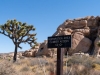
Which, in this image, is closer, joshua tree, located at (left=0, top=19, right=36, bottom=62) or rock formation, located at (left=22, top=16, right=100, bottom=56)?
joshua tree, located at (left=0, top=19, right=36, bottom=62)

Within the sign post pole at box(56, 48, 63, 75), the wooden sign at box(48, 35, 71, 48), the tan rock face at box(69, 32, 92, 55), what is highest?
the tan rock face at box(69, 32, 92, 55)

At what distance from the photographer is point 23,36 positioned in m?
25.2

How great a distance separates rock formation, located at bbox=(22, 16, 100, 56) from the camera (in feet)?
126

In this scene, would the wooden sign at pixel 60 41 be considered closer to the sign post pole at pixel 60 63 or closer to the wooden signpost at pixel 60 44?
Result: the wooden signpost at pixel 60 44

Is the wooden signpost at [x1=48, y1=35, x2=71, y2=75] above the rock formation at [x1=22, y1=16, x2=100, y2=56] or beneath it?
beneath

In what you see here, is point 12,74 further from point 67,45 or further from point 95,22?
point 95,22

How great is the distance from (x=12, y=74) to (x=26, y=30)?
15805 millimetres

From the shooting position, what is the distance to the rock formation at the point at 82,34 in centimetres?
3847

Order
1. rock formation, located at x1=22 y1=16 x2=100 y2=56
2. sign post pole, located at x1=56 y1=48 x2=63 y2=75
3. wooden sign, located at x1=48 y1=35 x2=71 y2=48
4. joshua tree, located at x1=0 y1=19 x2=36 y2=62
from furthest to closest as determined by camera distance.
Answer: rock formation, located at x1=22 y1=16 x2=100 y2=56 → joshua tree, located at x1=0 y1=19 x2=36 y2=62 → sign post pole, located at x1=56 y1=48 x2=63 y2=75 → wooden sign, located at x1=48 y1=35 x2=71 y2=48

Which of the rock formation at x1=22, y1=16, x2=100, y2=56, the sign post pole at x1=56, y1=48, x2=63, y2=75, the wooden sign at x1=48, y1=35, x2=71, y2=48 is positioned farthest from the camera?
the rock formation at x1=22, y1=16, x2=100, y2=56

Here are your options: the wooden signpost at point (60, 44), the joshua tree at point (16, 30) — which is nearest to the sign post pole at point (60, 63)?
the wooden signpost at point (60, 44)

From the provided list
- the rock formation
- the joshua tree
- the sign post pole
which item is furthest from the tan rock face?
the sign post pole

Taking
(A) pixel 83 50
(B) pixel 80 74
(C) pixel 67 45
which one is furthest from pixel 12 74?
(A) pixel 83 50

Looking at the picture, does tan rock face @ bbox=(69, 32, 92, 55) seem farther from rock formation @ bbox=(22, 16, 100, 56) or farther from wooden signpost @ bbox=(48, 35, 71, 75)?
wooden signpost @ bbox=(48, 35, 71, 75)
